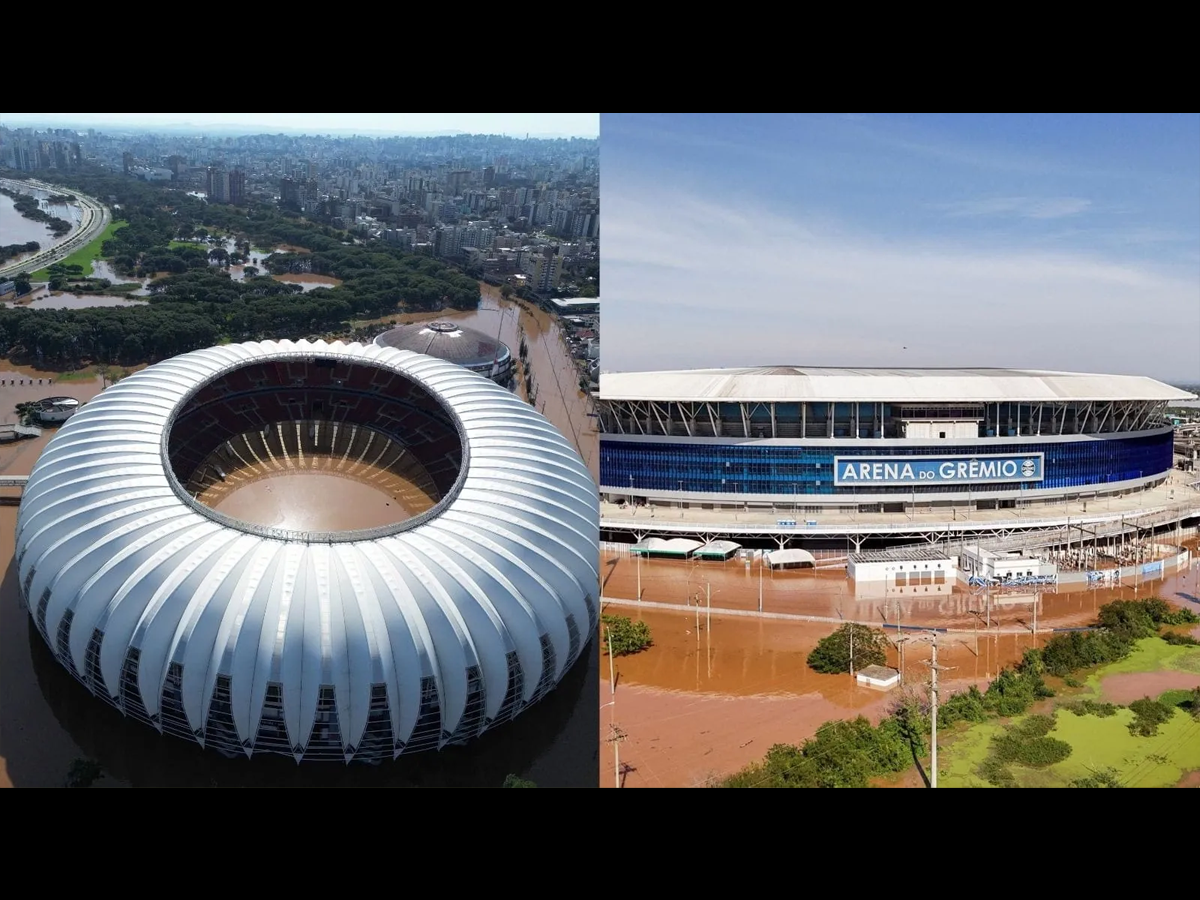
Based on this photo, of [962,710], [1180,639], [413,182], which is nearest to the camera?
[962,710]

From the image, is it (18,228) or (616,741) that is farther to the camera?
(18,228)

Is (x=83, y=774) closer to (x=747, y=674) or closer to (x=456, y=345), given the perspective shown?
(x=747, y=674)

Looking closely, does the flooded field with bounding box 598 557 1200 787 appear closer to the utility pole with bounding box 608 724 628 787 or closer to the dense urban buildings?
the utility pole with bounding box 608 724 628 787

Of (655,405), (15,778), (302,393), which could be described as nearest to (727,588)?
(655,405)

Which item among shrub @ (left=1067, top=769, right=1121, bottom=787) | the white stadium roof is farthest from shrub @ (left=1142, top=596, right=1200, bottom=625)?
the white stadium roof

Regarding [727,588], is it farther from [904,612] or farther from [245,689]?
[245,689]

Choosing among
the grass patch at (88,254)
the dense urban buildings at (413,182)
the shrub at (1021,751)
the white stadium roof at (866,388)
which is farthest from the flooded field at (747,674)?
the grass patch at (88,254)

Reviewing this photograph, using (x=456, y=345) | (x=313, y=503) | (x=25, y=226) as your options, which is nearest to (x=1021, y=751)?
(x=313, y=503)
